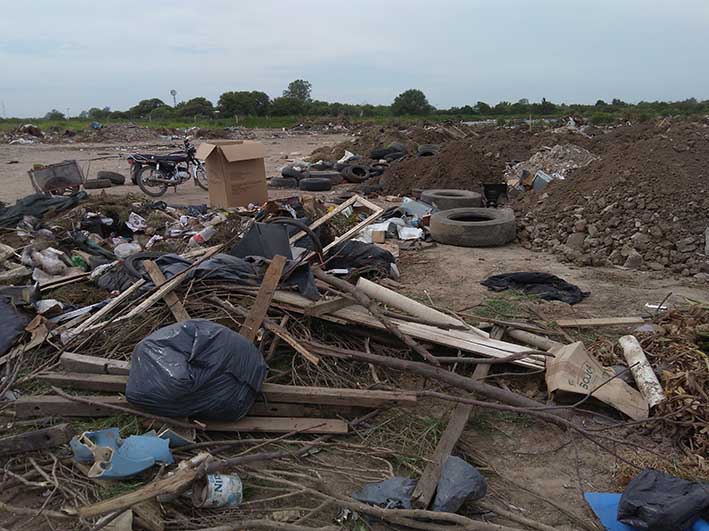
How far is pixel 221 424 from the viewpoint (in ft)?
10.3

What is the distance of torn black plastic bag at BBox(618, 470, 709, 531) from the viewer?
8.07 feet

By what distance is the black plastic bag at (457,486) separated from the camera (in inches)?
103

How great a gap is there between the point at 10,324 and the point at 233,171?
5112 mm

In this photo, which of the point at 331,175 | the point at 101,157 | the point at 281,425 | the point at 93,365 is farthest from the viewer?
the point at 101,157

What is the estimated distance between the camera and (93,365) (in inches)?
136

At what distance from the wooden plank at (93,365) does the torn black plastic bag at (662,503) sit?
278cm

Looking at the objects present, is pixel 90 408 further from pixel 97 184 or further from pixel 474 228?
pixel 97 184

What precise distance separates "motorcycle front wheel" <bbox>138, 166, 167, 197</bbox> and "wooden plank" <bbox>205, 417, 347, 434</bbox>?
29.9 feet

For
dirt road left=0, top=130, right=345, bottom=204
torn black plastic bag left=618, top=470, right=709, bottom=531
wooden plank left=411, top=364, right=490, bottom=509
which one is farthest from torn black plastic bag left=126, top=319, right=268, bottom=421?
dirt road left=0, top=130, right=345, bottom=204

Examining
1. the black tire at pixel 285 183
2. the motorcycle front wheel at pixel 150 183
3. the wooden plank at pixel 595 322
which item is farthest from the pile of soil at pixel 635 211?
the motorcycle front wheel at pixel 150 183

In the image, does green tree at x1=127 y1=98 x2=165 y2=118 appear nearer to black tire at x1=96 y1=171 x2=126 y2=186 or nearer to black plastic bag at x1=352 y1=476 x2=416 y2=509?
black tire at x1=96 y1=171 x2=126 y2=186

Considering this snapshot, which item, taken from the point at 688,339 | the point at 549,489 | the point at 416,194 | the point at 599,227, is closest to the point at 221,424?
the point at 549,489

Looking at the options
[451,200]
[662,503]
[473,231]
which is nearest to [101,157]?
[451,200]

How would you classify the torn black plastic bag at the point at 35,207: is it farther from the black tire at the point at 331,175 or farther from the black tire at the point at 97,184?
the black tire at the point at 331,175
